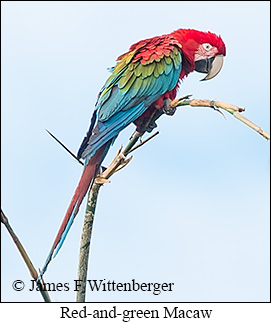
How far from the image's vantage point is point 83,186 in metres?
1.86

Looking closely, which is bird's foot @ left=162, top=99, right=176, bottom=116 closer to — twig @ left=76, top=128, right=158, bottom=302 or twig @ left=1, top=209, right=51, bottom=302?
twig @ left=76, top=128, right=158, bottom=302

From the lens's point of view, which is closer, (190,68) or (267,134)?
(267,134)

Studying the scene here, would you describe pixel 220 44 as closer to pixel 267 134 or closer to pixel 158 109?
pixel 158 109

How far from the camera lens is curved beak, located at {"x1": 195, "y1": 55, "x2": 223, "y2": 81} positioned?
2697 mm

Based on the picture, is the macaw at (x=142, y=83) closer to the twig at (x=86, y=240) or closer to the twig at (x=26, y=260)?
the twig at (x=86, y=240)

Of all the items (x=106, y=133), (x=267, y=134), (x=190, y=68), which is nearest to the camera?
(x=267, y=134)

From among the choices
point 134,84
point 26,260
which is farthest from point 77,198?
point 134,84

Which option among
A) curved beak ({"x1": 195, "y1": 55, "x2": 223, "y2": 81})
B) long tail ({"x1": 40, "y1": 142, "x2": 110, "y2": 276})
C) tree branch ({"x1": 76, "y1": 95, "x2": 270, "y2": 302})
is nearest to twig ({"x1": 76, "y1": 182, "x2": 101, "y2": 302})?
tree branch ({"x1": 76, "y1": 95, "x2": 270, "y2": 302})

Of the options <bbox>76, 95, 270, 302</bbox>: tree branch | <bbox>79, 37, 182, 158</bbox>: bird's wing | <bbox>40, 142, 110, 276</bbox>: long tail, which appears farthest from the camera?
<bbox>79, 37, 182, 158</bbox>: bird's wing

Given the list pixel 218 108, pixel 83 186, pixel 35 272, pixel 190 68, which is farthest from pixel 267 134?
pixel 190 68

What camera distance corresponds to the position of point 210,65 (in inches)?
107

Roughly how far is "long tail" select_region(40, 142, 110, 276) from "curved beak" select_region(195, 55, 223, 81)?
1.01 meters

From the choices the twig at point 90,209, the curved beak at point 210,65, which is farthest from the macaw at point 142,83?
the twig at point 90,209
